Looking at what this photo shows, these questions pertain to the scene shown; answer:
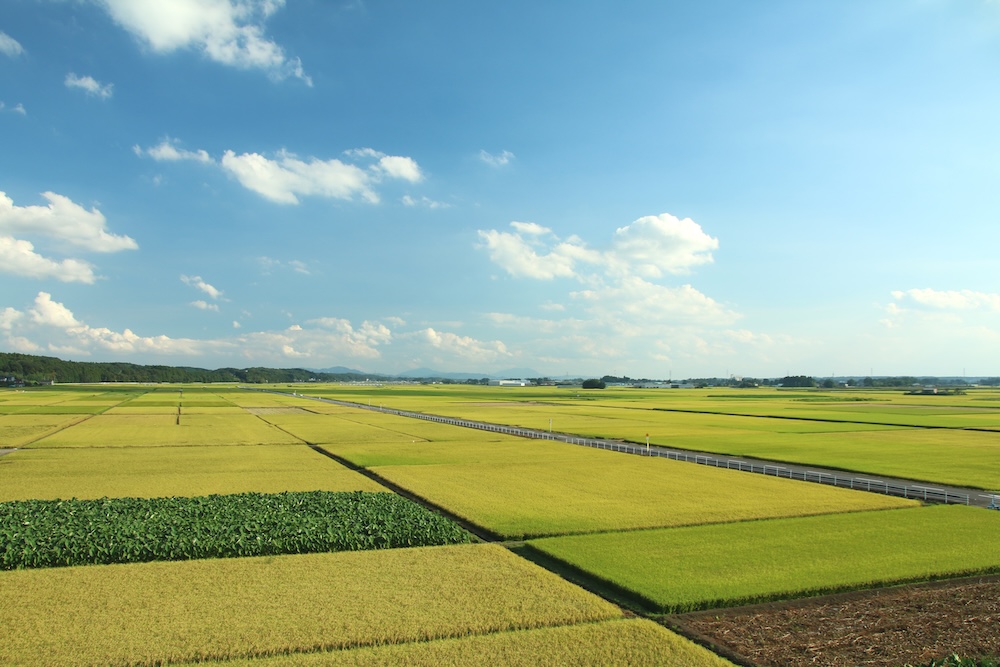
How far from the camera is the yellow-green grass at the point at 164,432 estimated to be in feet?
186

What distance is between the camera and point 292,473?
39.9 metres

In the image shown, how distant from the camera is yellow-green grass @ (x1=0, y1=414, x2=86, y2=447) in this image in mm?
57138

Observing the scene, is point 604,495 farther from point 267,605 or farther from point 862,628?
point 267,605

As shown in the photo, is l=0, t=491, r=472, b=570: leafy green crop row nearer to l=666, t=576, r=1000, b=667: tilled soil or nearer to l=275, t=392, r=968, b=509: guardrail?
l=666, t=576, r=1000, b=667: tilled soil

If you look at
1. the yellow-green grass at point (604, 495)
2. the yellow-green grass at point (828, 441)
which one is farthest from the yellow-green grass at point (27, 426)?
the yellow-green grass at point (604, 495)

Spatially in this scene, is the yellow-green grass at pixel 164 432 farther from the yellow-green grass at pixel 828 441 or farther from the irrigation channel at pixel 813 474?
the irrigation channel at pixel 813 474

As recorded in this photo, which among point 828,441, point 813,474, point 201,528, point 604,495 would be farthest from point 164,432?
point 828,441

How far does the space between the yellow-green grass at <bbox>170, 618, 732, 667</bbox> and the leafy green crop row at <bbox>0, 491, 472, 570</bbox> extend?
30.2ft

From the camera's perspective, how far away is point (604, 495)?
107 ft

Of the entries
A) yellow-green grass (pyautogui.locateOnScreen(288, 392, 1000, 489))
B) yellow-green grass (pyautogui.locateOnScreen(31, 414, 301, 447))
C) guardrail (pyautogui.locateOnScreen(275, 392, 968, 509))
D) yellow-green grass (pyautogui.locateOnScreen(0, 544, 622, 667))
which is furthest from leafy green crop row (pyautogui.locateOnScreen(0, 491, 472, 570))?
yellow-green grass (pyautogui.locateOnScreen(31, 414, 301, 447))

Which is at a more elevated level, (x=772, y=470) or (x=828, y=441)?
(x=828, y=441)

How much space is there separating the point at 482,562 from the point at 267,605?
6.85 metres

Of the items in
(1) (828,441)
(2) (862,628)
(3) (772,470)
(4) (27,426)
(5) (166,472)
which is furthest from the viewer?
(4) (27,426)

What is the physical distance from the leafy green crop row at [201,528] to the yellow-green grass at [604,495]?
146 inches
